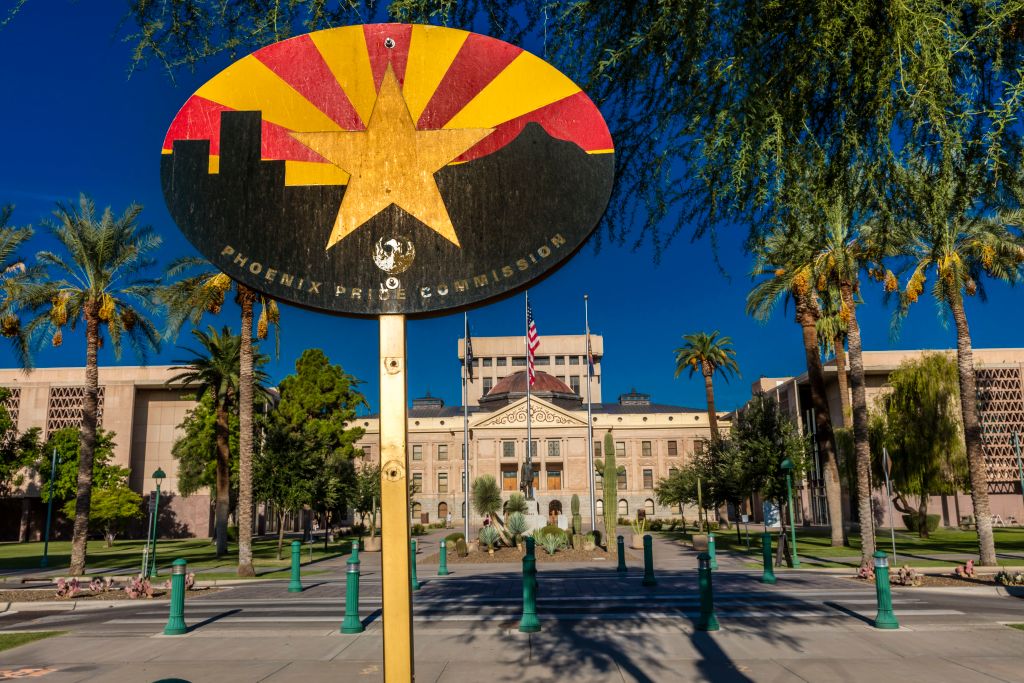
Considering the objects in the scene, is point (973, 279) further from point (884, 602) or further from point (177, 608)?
point (177, 608)

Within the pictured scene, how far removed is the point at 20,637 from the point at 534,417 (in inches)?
2897

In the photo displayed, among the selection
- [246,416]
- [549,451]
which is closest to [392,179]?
[246,416]

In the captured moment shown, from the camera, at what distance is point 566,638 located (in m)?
11.8

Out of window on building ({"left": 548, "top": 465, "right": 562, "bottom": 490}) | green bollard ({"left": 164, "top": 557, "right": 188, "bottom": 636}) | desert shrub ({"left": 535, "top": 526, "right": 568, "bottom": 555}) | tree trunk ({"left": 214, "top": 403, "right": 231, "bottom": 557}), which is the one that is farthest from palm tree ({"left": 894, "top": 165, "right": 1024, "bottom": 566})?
window on building ({"left": 548, "top": 465, "right": 562, "bottom": 490})

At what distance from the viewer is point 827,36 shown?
4441 millimetres

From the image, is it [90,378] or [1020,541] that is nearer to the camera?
[90,378]

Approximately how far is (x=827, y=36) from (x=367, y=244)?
2.99 metres

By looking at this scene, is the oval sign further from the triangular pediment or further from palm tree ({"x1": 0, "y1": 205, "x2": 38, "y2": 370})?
the triangular pediment

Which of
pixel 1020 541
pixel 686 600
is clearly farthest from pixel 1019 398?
pixel 686 600

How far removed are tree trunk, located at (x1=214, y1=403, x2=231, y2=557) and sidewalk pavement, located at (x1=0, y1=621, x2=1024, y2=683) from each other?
79.3 ft

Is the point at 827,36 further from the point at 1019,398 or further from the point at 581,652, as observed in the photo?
the point at 1019,398

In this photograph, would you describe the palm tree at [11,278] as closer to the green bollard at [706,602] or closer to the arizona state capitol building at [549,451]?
the green bollard at [706,602]

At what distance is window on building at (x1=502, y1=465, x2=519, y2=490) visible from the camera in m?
86.5

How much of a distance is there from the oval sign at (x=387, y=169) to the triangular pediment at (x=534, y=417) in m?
82.0
